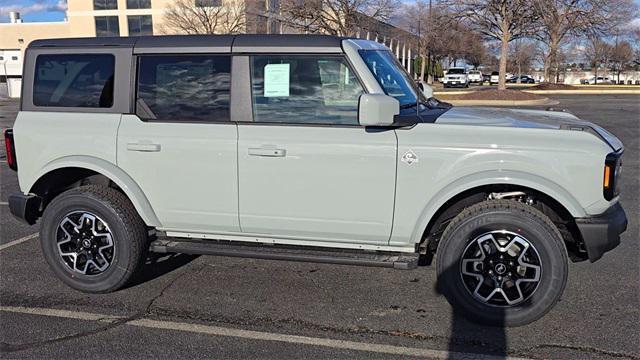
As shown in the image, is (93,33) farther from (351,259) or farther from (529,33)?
(351,259)

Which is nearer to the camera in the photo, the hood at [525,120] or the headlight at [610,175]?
the headlight at [610,175]

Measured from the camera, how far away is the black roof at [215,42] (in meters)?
4.01

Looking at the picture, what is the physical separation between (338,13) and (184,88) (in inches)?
1103

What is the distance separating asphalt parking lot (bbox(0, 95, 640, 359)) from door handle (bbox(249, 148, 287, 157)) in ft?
3.76

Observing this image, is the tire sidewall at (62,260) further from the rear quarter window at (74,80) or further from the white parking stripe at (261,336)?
the rear quarter window at (74,80)

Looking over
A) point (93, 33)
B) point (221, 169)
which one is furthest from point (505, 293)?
point (93, 33)

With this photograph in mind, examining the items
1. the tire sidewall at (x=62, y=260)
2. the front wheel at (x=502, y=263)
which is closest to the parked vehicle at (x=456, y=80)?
the front wheel at (x=502, y=263)

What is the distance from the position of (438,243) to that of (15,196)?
3457 mm

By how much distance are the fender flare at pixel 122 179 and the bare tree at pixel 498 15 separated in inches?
1079

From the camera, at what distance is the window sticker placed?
159 inches

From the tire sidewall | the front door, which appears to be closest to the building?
the tire sidewall

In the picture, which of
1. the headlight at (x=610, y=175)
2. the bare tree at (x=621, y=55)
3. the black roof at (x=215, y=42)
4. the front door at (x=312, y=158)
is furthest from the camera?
the bare tree at (x=621, y=55)

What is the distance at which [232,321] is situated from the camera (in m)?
3.91

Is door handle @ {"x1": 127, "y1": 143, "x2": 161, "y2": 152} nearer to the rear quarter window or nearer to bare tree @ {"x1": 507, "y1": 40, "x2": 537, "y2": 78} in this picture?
the rear quarter window
